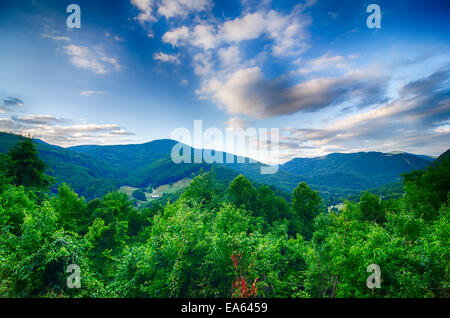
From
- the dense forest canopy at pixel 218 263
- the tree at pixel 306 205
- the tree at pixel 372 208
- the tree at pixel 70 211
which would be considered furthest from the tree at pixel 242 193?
the tree at pixel 70 211

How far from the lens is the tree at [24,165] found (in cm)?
2006

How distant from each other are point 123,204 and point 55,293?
31153mm

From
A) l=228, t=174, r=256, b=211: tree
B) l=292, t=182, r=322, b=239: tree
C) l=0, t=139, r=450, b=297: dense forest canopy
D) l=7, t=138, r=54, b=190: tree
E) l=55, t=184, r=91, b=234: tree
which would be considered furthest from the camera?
l=292, t=182, r=322, b=239: tree

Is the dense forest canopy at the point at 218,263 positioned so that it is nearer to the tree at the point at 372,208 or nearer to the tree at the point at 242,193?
the tree at the point at 242,193

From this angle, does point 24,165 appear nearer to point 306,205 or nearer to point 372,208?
point 306,205

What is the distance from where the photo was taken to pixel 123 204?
3266 centimetres

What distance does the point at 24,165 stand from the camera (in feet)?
67.4

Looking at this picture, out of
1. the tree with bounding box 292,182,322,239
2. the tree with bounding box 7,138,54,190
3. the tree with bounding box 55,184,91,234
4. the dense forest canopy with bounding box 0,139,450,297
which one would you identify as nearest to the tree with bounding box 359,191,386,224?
the tree with bounding box 292,182,322,239

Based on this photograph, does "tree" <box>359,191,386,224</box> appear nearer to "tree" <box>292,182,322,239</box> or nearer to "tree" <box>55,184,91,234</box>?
"tree" <box>292,182,322,239</box>

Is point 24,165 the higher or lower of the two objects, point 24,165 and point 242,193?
the higher

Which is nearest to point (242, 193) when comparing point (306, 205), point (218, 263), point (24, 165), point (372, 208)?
point (306, 205)

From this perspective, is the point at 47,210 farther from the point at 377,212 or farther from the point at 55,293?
the point at 377,212

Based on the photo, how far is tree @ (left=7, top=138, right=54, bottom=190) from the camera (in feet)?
65.8
